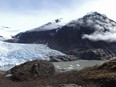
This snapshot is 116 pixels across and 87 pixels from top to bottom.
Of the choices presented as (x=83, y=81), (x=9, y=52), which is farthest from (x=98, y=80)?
(x=9, y=52)

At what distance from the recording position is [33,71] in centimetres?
2789

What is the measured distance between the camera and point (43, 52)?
551ft

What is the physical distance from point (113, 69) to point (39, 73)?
27.6 ft

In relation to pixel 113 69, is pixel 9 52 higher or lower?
higher

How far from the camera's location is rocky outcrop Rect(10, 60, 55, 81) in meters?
27.6

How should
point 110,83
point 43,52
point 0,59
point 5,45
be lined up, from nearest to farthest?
point 110,83
point 0,59
point 5,45
point 43,52

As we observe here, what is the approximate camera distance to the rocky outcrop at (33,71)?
27.6 m

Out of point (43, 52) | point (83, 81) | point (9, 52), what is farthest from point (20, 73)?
point (43, 52)

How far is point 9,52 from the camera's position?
426 ft

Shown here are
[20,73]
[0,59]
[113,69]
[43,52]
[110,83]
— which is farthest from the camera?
[43,52]

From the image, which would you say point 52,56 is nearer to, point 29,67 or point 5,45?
point 5,45

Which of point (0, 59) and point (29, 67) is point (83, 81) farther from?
point (0, 59)

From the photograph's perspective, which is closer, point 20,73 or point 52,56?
point 20,73

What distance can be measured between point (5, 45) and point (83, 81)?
128m
